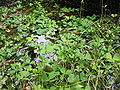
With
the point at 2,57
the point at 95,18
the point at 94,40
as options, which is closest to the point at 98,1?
the point at 95,18

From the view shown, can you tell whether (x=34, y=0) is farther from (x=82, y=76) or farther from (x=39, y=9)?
(x=82, y=76)

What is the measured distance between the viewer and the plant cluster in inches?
60.4

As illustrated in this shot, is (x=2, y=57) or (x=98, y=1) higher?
(x=98, y=1)

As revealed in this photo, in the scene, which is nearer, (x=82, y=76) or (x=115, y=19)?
(x=82, y=76)

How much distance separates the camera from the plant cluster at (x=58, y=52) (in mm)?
1533

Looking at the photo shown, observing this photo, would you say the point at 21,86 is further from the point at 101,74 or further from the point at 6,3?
the point at 6,3

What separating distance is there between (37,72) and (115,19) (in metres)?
1.27

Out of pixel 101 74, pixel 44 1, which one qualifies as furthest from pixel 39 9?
pixel 101 74

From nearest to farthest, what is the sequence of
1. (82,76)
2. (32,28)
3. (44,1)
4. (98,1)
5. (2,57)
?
(82,76)
(2,57)
(32,28)
(98,1)
(44,1)

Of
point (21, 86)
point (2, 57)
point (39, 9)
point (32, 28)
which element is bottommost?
point (21, 86)

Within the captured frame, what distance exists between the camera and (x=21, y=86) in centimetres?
157

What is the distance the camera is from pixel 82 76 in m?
1.50

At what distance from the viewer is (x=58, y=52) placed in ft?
5.95

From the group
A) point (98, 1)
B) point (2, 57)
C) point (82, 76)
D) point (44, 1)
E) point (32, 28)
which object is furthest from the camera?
point (44, 1)
